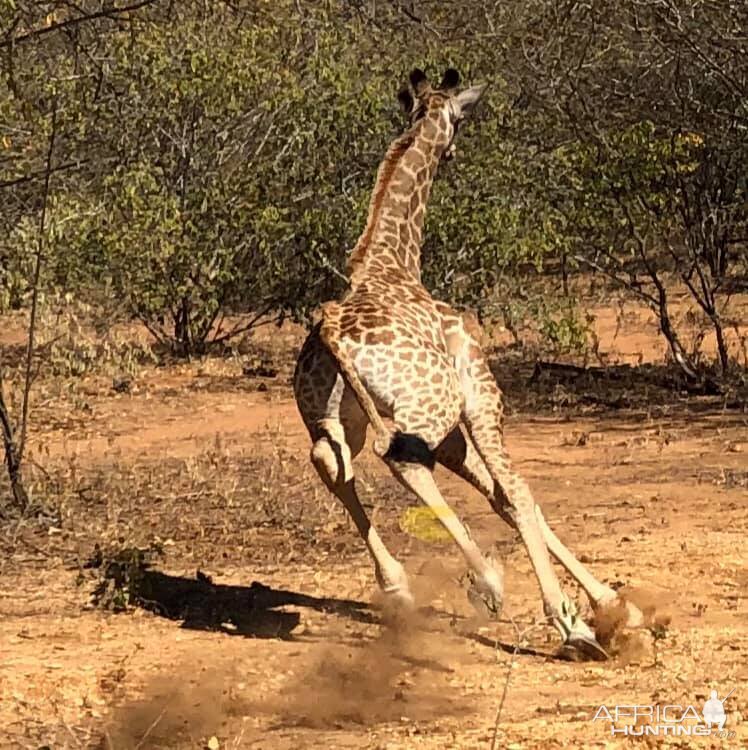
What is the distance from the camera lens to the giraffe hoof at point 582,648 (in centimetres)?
545

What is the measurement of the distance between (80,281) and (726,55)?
5804 millimetres

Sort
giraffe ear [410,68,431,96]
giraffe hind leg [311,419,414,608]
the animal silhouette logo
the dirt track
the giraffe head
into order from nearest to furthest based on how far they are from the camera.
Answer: the animal silhouette logo → the dirt track → giraffe hind leg [311,419,414,608] → the giraffe head → giraffe ear [410,68,431,96]

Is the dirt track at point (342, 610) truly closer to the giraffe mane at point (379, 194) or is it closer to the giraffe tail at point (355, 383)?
the giraffe tail at point (355, 383)

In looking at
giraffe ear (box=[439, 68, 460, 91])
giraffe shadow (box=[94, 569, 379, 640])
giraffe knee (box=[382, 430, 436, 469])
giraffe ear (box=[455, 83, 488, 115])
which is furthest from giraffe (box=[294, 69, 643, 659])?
giraffe ear (box=[439, 68, 460, 91])

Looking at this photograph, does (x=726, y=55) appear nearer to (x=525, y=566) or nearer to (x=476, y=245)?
(x=476, y=245)

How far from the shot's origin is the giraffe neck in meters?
6.75

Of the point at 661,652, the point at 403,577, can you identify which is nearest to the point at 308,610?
the point at 403,577

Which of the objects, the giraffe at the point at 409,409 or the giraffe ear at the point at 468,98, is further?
the giraffe ear at the point at 468,98

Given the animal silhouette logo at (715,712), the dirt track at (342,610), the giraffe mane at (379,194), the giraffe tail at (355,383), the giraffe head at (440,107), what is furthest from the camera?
the giraffe head at (440,107)

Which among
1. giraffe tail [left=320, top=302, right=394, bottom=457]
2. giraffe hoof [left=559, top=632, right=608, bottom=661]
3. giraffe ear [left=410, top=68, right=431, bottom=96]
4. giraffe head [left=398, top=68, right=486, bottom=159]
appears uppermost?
giraffe ear [left=410, top=68, right=431, bottom=96]

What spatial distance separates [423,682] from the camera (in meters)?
5.26

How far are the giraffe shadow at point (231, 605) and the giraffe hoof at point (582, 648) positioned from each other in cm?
103

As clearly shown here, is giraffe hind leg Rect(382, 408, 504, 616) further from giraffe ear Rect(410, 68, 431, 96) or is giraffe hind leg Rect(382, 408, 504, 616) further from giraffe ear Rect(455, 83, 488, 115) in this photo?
giraffe ear Rect(410, 68, 431, 96)

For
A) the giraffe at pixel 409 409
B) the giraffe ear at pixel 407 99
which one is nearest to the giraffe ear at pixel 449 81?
the giraffe ear at pixel 407 99
